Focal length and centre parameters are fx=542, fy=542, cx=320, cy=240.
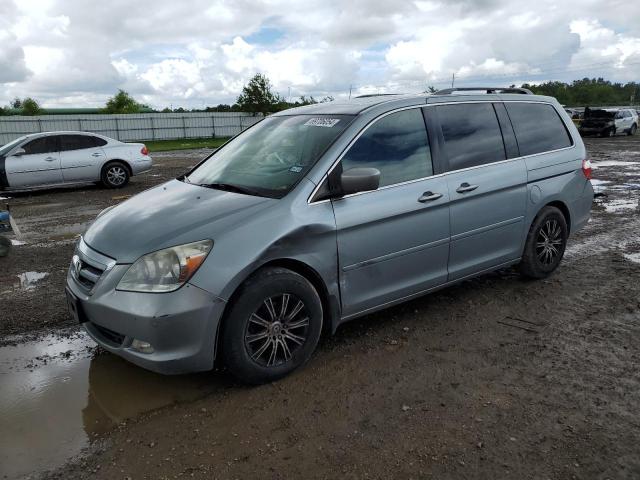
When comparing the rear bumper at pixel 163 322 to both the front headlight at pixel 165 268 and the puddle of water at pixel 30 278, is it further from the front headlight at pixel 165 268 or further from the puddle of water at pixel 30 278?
the puddle of water at pixel 30 278

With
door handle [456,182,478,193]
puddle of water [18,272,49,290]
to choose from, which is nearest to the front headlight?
door handle [456,182,478,193]

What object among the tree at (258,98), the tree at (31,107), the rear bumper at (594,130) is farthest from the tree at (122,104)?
the rear bumper at (594,130)

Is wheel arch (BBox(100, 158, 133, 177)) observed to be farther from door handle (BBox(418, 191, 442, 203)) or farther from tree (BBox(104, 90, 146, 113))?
tree (BBox(104, 90, 146, 113))

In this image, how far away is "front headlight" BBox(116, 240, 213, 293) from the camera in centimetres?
319

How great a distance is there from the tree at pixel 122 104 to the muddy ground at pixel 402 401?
71.0 metres

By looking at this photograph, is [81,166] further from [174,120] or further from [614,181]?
[174,120]

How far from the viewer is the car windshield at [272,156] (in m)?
3.87

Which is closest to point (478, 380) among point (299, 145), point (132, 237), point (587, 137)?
point (299, 145)

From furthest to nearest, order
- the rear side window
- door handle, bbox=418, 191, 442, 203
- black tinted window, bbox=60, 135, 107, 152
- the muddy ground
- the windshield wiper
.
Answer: black tinted window, bbox=60, 135, 107, 152 → the rear side window → door handle, bbox=418, 191, 442, 203 → the windshield wiper → the muddy ground

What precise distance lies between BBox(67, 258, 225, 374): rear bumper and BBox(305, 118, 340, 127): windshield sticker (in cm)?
170

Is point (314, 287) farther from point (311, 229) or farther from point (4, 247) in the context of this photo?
point (4, 247)

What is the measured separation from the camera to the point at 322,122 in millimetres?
4246

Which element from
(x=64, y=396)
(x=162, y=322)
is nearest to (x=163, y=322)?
(x=162, y=322)

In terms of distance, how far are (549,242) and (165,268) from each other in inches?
151
